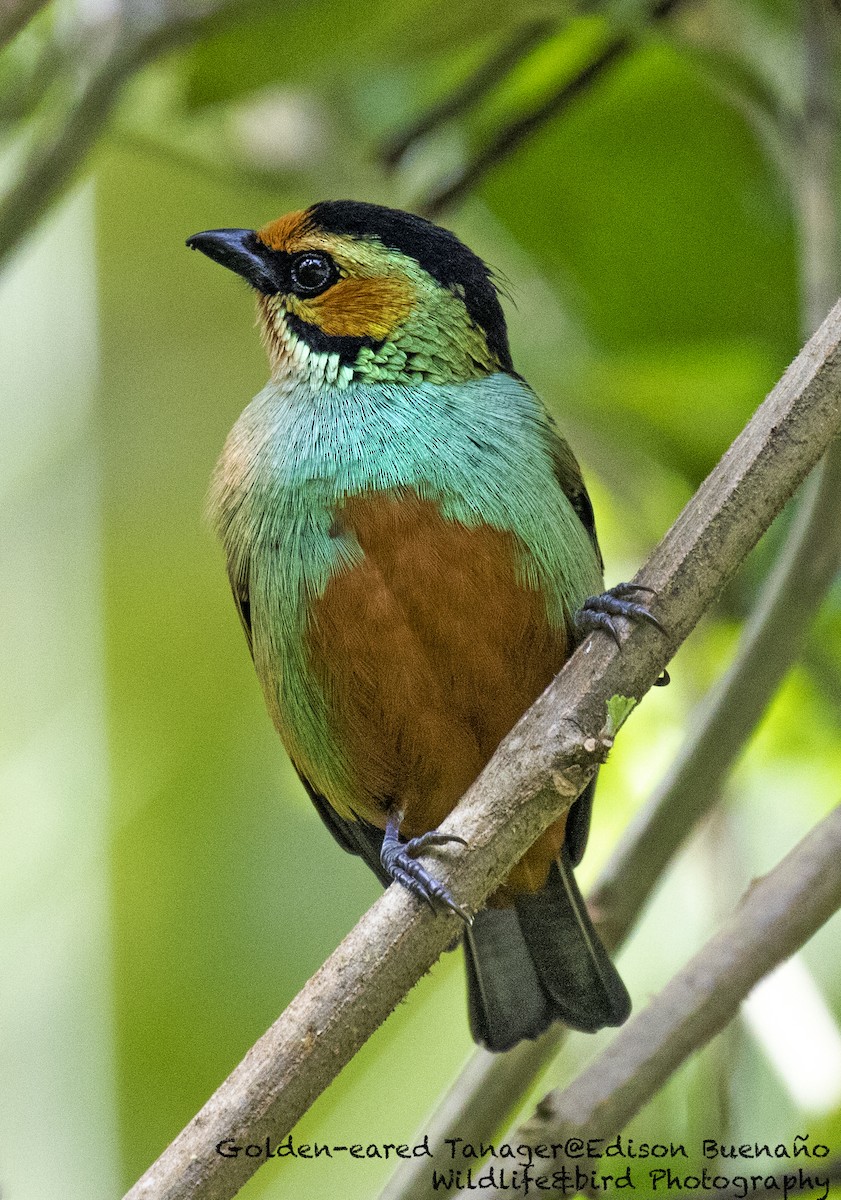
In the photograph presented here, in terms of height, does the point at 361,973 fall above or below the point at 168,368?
below

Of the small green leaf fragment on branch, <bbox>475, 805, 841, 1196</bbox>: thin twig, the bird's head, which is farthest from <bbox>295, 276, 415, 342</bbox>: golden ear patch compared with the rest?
<bbox>475, 805, 841, 1196</bbox>: thin twig

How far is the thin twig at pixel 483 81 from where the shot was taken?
437 centimetres

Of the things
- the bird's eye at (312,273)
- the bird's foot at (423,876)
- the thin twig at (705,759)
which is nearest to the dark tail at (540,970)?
the thin twig at (705,759)

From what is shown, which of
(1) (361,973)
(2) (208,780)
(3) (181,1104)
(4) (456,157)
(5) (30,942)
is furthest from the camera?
(4) (456,157)

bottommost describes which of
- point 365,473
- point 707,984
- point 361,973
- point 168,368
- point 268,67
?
point 707,984

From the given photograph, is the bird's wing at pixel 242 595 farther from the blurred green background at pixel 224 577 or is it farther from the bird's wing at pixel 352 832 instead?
the bird's wing at pixel 352 832

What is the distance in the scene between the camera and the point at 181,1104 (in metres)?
3.71

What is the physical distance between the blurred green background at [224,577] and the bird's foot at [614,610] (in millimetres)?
984

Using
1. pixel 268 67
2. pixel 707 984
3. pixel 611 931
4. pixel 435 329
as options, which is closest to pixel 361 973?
pixel 707 984

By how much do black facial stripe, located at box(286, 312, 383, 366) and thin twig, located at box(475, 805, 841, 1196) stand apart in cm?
163

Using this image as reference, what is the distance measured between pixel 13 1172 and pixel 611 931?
4.94ft

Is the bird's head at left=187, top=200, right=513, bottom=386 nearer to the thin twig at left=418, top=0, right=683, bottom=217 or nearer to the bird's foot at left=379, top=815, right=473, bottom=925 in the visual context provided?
the thin twig at left=418, top=0, right=683, bottom=217

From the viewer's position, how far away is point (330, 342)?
148 inches

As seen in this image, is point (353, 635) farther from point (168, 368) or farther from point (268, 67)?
point (168, 368)
